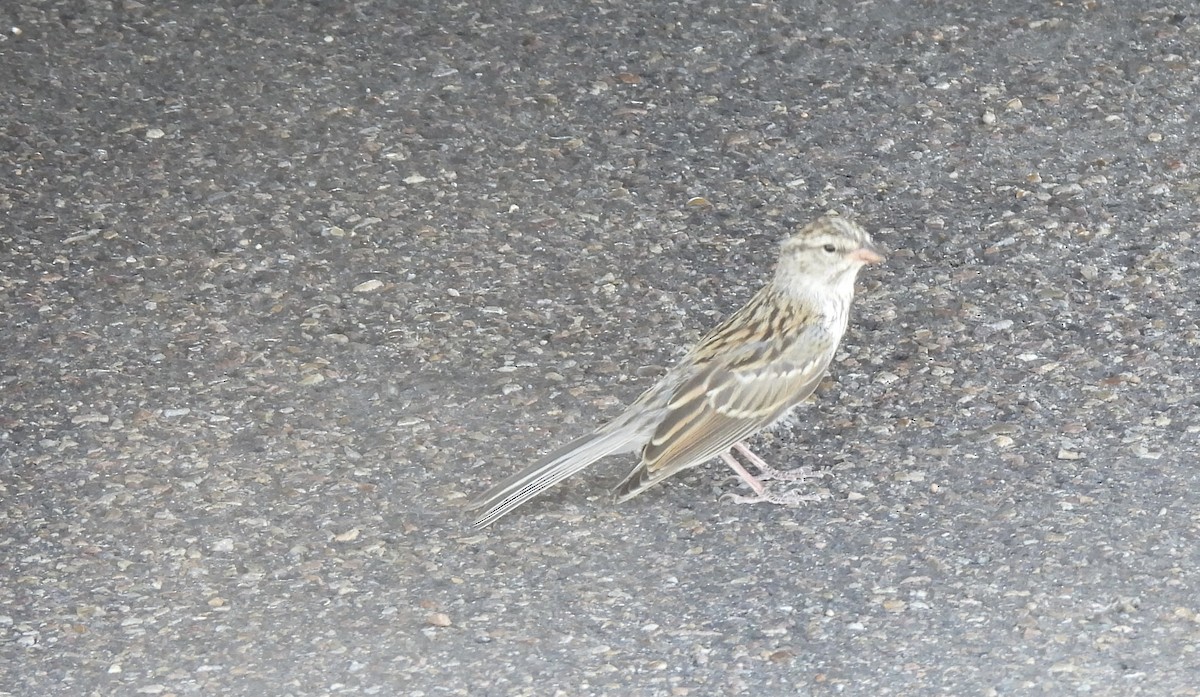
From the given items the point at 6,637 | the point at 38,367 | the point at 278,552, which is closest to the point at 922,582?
the point at 278,552

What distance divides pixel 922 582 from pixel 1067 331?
160cm

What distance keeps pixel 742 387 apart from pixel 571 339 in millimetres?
1118

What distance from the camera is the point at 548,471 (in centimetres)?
523

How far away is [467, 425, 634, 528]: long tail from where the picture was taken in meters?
5.24

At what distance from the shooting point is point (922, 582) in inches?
199

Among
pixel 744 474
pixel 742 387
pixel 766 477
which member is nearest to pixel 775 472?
pixel 766 477

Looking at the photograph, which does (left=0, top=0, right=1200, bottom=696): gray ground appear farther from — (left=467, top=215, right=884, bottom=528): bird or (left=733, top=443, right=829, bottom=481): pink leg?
(left=467, top=215, right=884, bottom=528): bird

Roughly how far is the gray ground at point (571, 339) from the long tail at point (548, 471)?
0.43 feet

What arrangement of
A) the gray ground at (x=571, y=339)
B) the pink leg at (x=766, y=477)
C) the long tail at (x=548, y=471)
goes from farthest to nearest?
the pink leg at (x=766, y=477) < the long tail at (x=548, y=471) < the gray ground at (x=571, y=339)

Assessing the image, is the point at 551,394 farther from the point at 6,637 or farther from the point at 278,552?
the point at 6,637

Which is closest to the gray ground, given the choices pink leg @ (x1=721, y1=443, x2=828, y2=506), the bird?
pink leg @ (x1=721, y1=443, x2=828, y2=506)

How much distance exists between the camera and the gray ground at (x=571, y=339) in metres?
4.95

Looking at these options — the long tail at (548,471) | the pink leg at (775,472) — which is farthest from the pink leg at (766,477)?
the long tail at (548,471)

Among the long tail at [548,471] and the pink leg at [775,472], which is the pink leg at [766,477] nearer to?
the pink leg at [775,472]
